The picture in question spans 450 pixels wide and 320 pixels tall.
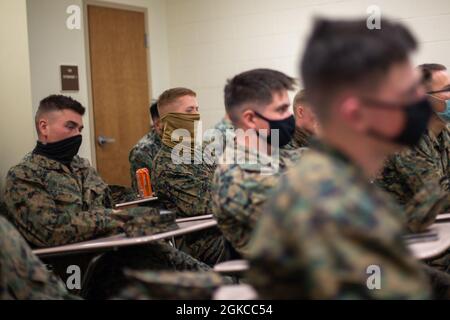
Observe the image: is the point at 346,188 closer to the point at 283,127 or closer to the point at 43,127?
the point at 283,127

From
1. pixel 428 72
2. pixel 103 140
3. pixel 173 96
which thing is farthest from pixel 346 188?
pixel 103 140

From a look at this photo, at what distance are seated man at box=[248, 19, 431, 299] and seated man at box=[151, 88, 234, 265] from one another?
2404 mm

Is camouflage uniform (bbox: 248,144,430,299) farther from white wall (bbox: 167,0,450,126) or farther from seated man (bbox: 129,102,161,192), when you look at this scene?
white wall (bbox: 167,0,450,126)

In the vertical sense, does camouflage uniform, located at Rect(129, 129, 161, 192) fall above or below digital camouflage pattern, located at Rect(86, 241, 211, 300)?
above

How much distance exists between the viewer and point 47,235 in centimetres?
298

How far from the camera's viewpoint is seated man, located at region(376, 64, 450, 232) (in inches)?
96.0

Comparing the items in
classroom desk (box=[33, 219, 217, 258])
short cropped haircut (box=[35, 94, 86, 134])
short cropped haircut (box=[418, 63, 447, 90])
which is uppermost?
short cropped haircut (box=[418, 63, 447, 90])

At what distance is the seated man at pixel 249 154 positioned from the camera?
2348mm

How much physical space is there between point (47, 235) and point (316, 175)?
2.08 m

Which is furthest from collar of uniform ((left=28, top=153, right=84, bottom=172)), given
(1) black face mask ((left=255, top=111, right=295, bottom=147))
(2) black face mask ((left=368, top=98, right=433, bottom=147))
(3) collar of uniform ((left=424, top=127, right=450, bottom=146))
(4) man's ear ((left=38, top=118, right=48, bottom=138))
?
(2) black face mask ((left=368, top=98, right=433, bottom=147))

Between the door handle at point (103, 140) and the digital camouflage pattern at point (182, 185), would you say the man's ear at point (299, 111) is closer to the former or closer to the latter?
the digital camouflage pattern at point (182, 185)

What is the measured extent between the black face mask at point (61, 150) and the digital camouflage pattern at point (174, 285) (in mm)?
1798

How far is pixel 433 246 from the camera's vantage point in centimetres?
229
